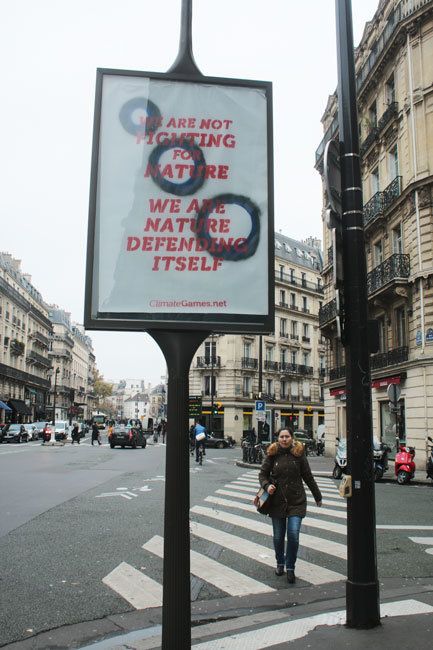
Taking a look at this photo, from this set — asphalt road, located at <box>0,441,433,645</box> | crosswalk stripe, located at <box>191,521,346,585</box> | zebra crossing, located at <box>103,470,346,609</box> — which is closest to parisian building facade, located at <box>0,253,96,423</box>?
asphalt road, located at <box>0,441,433,645</box>

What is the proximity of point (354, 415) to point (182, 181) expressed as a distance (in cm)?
240

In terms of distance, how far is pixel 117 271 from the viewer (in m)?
3.47

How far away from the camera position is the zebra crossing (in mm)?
6062

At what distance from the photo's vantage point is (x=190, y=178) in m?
3.51

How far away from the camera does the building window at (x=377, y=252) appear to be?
27.7m

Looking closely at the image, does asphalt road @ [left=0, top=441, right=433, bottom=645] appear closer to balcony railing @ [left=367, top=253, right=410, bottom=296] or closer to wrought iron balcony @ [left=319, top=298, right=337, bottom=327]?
balcony railing @ [left=367, top=253, right=410, bottom=296]

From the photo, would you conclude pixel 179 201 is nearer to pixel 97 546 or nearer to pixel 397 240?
pixel 97 546

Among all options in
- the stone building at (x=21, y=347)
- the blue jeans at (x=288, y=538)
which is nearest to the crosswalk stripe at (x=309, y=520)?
the blue jeans at (x=288, y=538)

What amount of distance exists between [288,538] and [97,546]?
2.78 m

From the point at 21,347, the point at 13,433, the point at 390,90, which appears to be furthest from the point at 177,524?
the point at 21,347

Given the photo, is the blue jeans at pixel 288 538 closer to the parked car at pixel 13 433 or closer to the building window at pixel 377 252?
the building window at pixel 377 252

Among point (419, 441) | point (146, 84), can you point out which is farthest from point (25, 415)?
point (146, 84)

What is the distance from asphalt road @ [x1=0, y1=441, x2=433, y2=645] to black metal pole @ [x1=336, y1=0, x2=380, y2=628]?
1799 millimetres

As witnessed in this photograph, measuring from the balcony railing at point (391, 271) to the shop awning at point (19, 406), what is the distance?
155 ft
